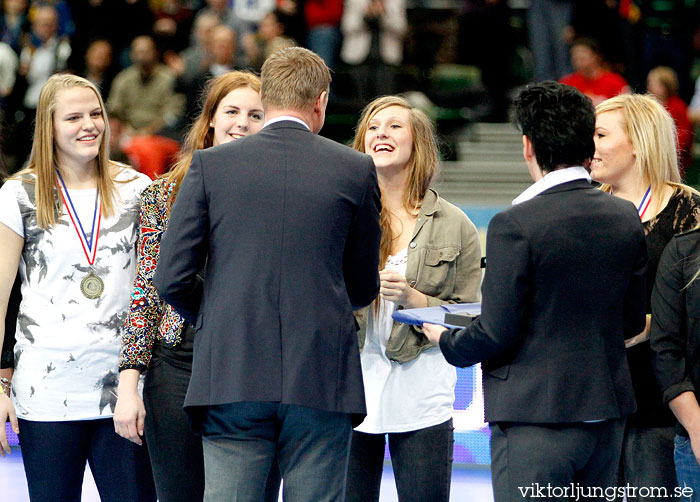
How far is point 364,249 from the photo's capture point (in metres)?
2.33

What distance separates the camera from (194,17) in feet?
28.9

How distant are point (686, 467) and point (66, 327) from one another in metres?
1.80

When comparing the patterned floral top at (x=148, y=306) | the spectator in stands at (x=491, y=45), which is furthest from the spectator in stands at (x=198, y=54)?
the patterned floral top at (x=148, y=306)

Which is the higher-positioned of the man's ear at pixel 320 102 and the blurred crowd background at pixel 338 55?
the blurred crowd background at pixel 338 55

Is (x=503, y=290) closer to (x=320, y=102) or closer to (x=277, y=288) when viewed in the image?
(x=277, y=288)

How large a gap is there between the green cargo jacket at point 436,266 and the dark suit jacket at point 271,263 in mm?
695

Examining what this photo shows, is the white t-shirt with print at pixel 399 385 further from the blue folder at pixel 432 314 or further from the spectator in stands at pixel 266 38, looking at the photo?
the spectator in stands at pixel 266 38

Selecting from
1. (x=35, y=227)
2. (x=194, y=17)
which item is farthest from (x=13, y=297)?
(x=194, y=17)

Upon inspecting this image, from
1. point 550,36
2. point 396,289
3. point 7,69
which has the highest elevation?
point 550,36

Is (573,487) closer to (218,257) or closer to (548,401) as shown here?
(548,401)

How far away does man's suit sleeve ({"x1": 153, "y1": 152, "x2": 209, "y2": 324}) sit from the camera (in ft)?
7.29

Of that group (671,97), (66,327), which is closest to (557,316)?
(66,327)

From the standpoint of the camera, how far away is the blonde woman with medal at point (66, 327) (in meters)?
2.74

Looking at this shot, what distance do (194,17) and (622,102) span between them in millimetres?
6543
